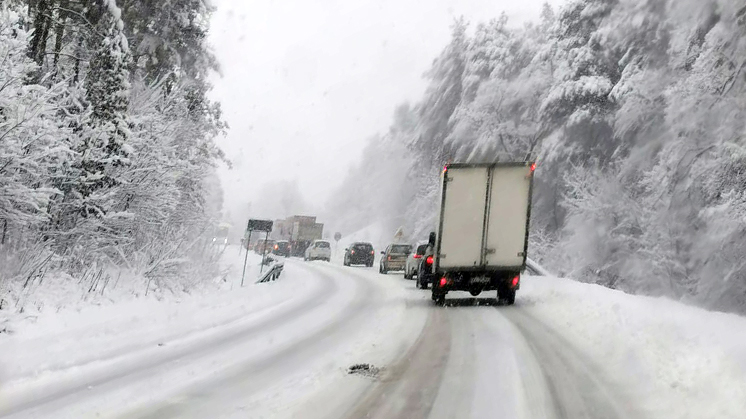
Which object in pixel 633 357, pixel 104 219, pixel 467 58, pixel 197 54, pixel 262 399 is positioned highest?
pixel 467 58

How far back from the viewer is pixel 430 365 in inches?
267

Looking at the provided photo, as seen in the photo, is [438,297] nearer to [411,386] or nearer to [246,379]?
[411,386]

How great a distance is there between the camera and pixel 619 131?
22.0 metres

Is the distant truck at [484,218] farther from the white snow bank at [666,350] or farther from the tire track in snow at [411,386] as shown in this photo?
the tire track in snow at [411,386]

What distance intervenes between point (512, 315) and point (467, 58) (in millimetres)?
31252

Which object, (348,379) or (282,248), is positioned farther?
(282,248)

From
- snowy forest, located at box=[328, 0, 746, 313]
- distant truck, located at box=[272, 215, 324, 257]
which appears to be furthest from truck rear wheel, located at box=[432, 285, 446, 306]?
distant truck, located at box=[272, 215, 324, 257]

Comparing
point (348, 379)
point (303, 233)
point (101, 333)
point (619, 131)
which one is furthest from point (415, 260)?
point (303, 233)

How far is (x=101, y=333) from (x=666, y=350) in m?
7.33

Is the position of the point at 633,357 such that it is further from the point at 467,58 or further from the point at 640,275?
the point at 467,58

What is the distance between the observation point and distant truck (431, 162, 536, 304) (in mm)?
13016

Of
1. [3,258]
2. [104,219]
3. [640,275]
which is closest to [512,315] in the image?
[104,219]

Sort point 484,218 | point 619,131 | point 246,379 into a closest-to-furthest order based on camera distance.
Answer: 1. point 246,379
2. point 484,218
3. point 619,131

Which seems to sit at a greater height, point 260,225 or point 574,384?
point 260,225
